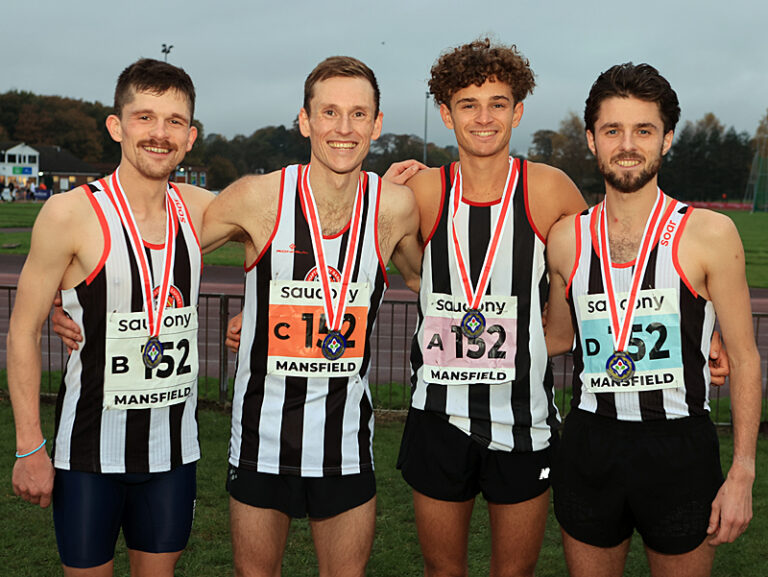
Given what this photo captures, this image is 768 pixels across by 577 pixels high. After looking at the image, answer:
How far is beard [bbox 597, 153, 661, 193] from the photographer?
3.13 meters

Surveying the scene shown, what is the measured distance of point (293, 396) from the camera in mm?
3314

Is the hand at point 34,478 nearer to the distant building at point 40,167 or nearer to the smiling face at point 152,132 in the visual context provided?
the smiling face at point 152,132

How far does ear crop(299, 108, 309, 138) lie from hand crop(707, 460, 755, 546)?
2132 millimetres

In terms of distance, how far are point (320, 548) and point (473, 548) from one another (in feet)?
7.18

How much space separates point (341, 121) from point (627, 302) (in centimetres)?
135

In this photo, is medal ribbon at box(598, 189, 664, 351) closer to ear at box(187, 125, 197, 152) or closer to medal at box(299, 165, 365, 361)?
medal at box(299, 165, 365, 361)

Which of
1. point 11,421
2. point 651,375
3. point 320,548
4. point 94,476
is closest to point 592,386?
point 651,375

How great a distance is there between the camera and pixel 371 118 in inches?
134

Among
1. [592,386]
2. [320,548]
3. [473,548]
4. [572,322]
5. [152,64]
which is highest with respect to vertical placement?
[152,64]

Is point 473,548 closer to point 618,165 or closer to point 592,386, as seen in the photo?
point 592,386

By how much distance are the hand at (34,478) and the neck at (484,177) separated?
80.3 inches

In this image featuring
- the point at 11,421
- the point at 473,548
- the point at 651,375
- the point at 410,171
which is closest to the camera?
the point at 651,375

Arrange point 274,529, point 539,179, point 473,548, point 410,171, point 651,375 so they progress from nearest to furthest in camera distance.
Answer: point 651,375 < point 274,529 < point 539,179 < point 410,171 < point 473,548

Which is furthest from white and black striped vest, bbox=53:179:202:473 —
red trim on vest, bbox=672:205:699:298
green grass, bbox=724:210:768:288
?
green grass, bbox=724:210:768:288
